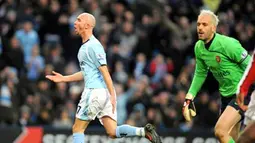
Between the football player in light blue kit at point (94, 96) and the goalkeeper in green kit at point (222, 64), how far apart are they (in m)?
0.94

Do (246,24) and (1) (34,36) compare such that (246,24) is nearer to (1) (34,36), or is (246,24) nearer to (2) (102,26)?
(2) (102,26)

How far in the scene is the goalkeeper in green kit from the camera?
40.9 feet

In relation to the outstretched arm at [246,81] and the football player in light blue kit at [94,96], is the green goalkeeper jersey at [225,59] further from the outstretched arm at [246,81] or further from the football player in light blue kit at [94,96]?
the outstretched arm at [246,81]

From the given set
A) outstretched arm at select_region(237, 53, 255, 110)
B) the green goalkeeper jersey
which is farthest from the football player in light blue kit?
outstretched arm at select_region(237, 53, 255, 110)

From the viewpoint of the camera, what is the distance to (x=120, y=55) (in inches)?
847

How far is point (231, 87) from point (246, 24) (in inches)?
434

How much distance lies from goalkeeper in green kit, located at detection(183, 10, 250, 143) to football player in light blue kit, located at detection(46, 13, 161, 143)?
94cm

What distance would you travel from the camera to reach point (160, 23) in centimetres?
2277

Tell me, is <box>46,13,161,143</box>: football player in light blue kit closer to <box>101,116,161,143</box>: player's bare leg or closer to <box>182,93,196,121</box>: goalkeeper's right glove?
<box>101,116,161,143</box>: player's bare leg

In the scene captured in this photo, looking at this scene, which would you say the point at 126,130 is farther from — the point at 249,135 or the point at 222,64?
the point at 249,135

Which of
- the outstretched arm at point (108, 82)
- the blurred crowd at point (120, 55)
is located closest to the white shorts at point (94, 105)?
the outstretched arm at point (108, 82)

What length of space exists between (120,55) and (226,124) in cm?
941

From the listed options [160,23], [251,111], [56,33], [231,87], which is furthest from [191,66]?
[251,111]

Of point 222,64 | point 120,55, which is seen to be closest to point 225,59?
point 222,64
